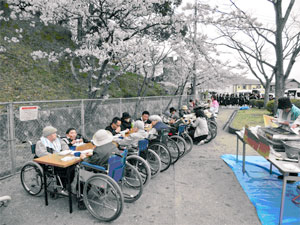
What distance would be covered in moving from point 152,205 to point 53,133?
2151 millimetres

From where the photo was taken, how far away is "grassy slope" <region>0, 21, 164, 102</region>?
11.9 m

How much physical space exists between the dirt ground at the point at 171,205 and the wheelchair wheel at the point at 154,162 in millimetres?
166

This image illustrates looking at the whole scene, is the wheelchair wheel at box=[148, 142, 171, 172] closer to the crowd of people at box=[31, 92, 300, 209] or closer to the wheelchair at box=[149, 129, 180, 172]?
the wheelchair at box=[149, 129, 180, 172]

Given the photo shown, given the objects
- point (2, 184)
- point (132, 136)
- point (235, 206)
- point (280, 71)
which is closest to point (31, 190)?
point (2, 184)

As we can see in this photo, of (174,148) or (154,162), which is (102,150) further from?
(174,148)

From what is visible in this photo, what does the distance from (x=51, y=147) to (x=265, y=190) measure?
4.04m

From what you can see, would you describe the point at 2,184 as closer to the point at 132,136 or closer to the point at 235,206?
the point at 132,136

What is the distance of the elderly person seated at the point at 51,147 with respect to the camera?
A: 3299mm

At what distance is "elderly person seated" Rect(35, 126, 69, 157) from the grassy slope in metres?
7.03

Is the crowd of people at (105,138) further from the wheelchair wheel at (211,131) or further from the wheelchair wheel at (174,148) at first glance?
the wheelchair wheel at (211,131)

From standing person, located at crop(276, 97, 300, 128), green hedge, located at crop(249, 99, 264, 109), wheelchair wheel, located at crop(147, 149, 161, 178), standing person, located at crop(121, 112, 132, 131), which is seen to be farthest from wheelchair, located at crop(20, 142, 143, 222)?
green hedge, located at crop(249, 99, 264, 109)

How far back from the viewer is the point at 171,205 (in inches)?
132

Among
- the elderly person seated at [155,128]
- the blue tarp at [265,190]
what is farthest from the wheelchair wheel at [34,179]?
the blue tarp at [265,190]

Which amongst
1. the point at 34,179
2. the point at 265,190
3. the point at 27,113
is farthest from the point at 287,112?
the point at 27,113
